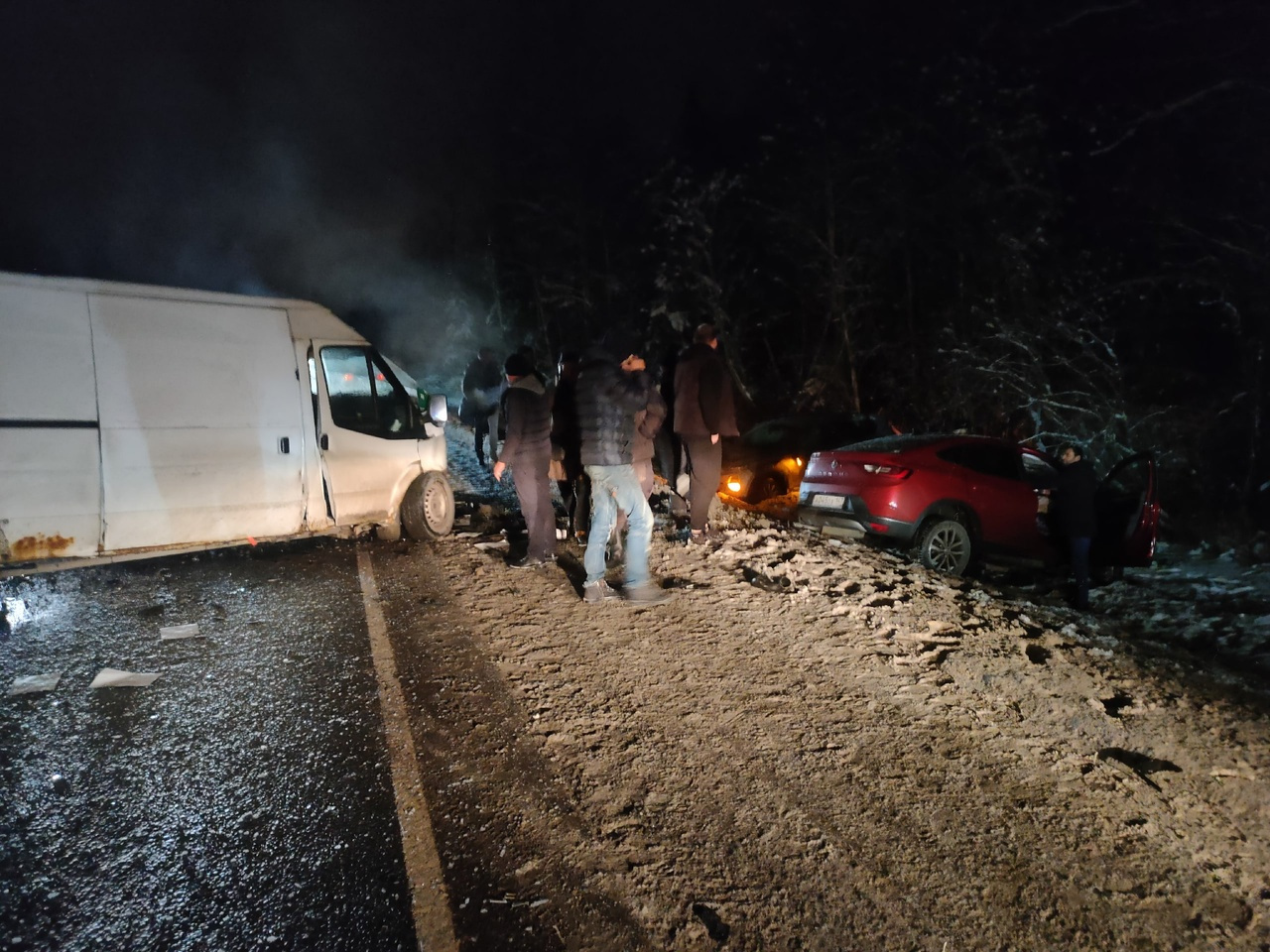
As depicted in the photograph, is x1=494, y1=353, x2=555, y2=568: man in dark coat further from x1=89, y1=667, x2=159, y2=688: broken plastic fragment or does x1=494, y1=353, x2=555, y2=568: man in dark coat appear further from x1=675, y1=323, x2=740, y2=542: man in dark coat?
x1=89, y1=667, x2=159, y2=688: broken plastic fragment

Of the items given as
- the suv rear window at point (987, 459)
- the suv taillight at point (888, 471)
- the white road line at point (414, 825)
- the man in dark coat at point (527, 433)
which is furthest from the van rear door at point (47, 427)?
the suv rear window at point (987, 459)

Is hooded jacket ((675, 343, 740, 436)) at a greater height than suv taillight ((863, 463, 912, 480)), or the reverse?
hooded jacket ((675, 343, 740, 436))

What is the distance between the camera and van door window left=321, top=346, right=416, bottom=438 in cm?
657

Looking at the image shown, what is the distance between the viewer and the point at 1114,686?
416 cm

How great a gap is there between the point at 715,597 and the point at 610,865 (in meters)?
2.87

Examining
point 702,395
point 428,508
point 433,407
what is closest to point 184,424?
point 433,407

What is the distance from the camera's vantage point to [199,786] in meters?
3.10

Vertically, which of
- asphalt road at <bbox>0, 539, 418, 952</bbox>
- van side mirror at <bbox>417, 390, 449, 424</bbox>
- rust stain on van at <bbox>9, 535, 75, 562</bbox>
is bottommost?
asphalt road at <bbox>0, 539, 418, 952</bbox>

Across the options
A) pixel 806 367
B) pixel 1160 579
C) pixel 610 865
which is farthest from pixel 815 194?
pixel 610 865

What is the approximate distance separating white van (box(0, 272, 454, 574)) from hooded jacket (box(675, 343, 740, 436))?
2.38 metres

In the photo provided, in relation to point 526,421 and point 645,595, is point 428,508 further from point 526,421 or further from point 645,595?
point 645,595

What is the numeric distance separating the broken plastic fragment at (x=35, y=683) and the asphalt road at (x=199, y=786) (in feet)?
0.17

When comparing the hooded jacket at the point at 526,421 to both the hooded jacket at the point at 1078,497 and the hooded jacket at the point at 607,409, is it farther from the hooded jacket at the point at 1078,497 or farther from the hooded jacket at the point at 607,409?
the hooded jacket at the point at 1078,497

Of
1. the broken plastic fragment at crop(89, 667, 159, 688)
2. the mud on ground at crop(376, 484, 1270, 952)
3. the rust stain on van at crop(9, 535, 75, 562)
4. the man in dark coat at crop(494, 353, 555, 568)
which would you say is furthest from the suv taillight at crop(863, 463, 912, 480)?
the rust stain on van at crop(9, 535, 75, 562)
